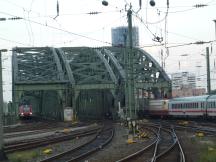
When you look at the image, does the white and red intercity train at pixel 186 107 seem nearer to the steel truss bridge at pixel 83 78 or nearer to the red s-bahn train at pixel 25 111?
the steel truss bridge at pixel 83 78

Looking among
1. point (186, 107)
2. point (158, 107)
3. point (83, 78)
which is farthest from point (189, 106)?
point (83, 78)

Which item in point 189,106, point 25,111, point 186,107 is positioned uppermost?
point 189,106

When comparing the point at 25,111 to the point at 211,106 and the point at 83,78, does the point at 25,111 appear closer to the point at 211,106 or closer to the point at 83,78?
the point at 83,78

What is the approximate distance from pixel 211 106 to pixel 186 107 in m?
9.69

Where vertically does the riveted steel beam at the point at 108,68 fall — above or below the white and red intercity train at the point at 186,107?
above

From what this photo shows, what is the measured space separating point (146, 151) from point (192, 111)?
33959mm

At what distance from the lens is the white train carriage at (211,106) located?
→ 46959 mm

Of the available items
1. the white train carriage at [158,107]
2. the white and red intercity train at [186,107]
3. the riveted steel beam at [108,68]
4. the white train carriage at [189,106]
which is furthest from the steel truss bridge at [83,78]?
the white train carriage at [189,106]

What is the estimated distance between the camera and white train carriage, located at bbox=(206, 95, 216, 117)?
4696 centimetres

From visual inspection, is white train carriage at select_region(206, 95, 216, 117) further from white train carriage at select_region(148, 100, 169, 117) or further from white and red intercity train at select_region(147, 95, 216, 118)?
white train carriage at select_region(148, 100, 169, 117)

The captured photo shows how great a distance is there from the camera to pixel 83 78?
90000mm

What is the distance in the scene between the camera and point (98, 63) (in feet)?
311

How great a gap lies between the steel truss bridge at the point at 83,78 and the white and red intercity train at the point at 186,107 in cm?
381

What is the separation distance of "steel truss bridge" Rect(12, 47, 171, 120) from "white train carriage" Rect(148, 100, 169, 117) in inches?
93.7
